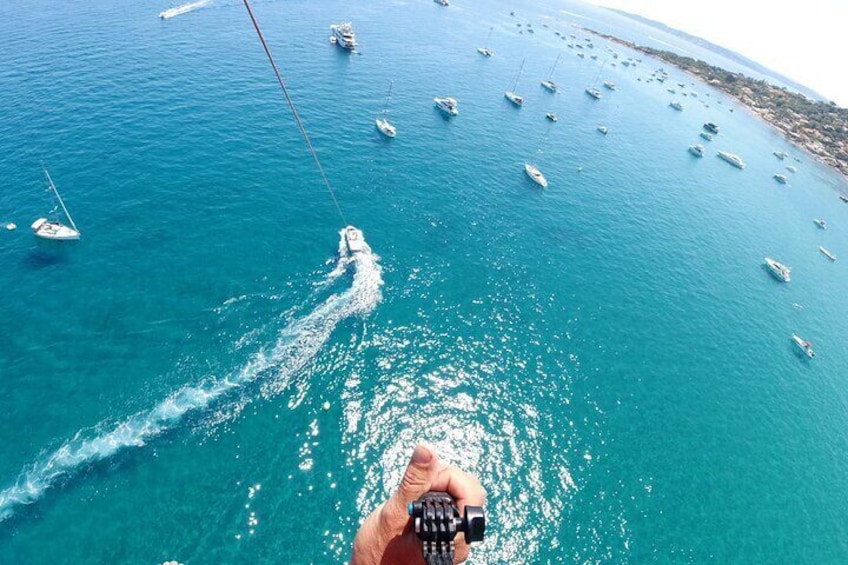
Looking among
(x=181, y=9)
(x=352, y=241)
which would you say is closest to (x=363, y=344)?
(x=352, y=241)

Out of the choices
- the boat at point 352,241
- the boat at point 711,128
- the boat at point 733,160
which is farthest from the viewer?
the boat at point 711,128

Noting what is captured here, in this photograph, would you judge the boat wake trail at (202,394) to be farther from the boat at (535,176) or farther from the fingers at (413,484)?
the boat at (535,176)

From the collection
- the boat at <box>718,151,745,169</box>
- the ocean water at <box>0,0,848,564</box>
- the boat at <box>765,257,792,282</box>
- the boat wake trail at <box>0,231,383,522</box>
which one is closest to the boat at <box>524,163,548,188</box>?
the ocean water at <box>0,0,848,564</box>

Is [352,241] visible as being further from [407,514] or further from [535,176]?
[407,514]

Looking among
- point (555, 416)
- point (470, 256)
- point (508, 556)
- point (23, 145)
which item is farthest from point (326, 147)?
point (508, 556)

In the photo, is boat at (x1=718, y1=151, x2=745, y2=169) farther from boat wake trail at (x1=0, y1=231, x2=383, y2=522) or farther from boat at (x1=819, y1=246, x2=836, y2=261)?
boat wake trail at (x1=0, y1=231, x2=383, y2=522)

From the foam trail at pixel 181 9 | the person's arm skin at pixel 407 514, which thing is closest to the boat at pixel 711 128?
the person's arm skin at pixel 407 514

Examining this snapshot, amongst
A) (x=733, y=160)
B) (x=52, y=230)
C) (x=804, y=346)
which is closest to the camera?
(x=52, y=230)
